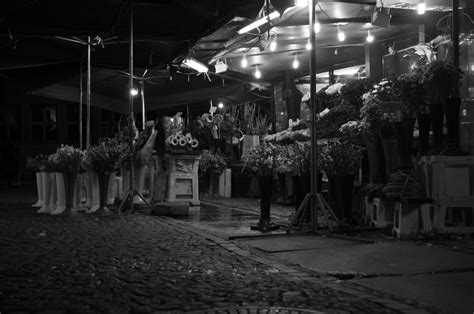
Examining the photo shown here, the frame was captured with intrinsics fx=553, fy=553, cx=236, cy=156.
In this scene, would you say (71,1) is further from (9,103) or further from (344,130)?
(9,103)

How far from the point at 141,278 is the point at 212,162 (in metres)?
11.5

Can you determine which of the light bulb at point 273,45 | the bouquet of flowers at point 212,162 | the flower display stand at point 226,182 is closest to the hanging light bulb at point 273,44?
the light bulb at point 273,45

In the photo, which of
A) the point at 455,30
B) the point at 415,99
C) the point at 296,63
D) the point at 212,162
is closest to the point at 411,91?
the point at 415,99

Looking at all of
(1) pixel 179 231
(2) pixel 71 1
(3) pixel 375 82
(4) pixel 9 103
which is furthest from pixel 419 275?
(4) pixel 9 103

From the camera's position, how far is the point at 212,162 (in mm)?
16219

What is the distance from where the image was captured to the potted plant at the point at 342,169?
820cm

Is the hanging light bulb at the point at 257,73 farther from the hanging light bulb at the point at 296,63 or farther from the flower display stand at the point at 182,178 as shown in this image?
the flower display stand at the point at 182,178

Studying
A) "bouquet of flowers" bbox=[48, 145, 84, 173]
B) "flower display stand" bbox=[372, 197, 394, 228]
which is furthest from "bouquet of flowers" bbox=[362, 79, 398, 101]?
"bouquet of flowers" bbox=[48, 145, 84, 173]

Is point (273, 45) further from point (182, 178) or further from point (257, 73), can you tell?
point (182, 178)

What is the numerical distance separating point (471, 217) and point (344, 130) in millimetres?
2549

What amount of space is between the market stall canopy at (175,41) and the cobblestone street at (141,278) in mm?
3883

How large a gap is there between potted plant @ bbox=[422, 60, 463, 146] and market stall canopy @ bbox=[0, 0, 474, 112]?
2.43 meters

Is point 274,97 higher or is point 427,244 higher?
point 274,97

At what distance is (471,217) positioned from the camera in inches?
299
